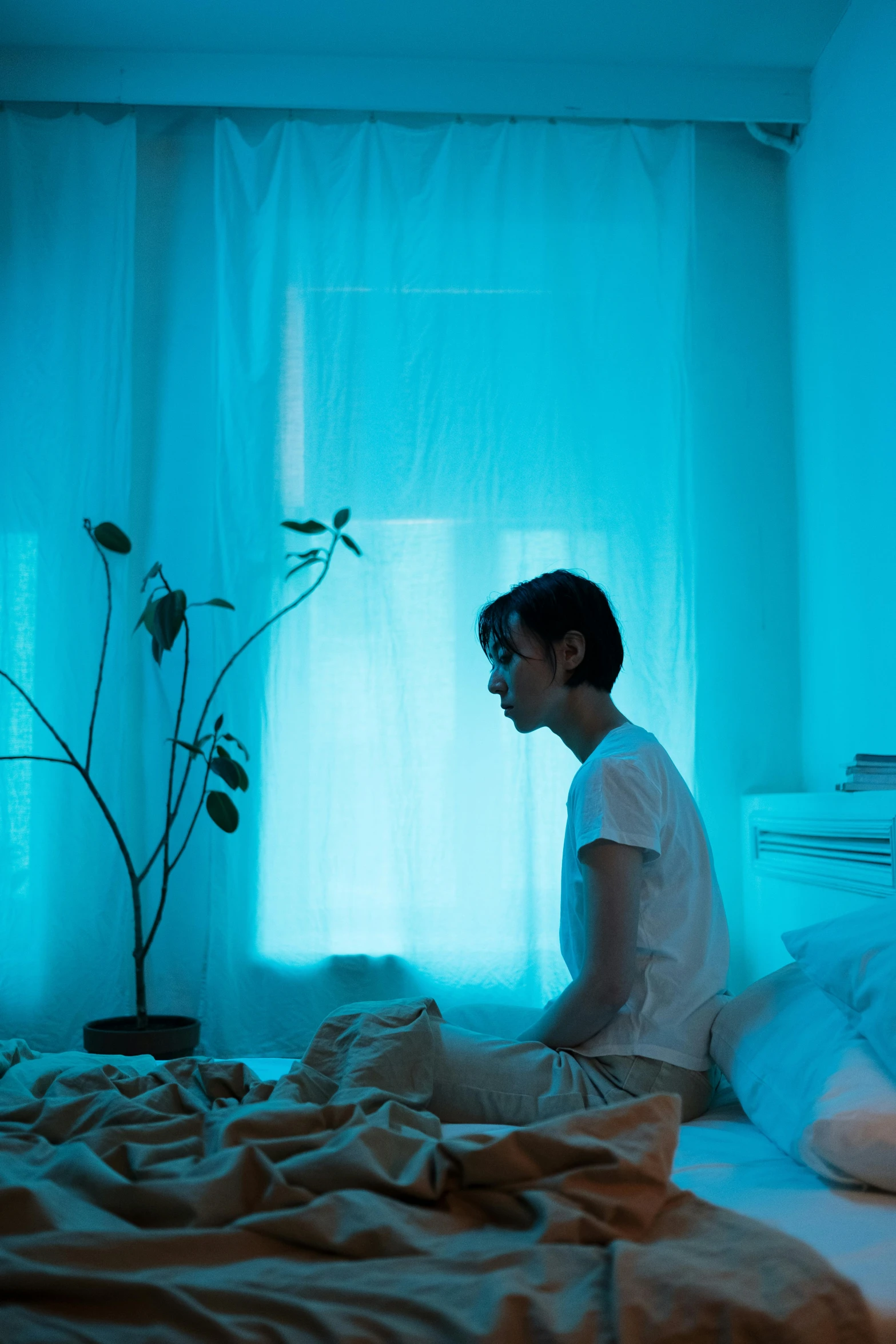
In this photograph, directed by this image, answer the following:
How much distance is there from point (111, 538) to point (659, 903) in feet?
5.88

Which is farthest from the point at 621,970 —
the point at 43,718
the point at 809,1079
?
the point at 43,718

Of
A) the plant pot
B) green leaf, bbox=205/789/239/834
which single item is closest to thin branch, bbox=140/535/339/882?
green leaf, bbox=205/789/239/834

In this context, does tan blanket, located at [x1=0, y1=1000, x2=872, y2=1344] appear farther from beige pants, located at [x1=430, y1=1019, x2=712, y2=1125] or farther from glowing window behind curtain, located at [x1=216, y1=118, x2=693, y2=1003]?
glowing window behind curtain, located at [x1=216, y1=118, x2=693, y2=1003]

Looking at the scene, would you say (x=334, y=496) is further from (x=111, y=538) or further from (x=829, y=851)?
(x=829, y=851)

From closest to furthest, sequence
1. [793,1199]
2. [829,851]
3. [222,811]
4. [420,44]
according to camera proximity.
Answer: [793,1199] < [829,851] < [222,811] < [420,44]

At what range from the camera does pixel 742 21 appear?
114 inches

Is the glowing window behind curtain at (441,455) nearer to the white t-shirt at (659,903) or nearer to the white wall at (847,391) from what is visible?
the white wall at (847,391)

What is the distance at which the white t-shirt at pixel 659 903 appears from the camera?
1486 millimetres

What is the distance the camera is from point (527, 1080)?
1438 mm

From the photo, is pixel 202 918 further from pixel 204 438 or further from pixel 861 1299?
pixel 861 1299

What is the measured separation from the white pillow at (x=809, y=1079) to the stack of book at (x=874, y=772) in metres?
0.62

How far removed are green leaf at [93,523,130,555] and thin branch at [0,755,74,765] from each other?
1.80ft

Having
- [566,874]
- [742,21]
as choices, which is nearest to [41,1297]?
[566,874]

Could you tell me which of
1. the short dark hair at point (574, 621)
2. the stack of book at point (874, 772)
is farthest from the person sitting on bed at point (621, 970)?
the stack of book at point (874, 772)
